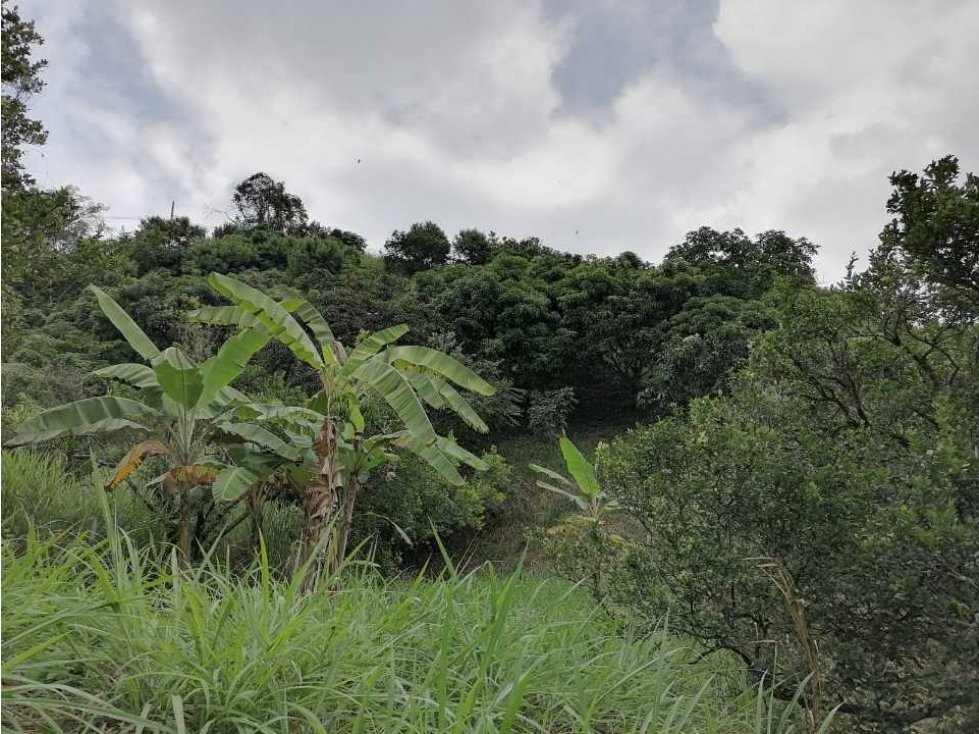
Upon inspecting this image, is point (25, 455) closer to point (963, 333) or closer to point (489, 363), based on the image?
point (963, 333)

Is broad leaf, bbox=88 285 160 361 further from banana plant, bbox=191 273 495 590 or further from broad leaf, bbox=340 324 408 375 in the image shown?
broad leaf, bbox=340 324 408 375

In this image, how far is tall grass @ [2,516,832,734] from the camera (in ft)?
5.16

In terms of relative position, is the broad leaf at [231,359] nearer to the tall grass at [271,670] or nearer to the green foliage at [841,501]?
the tall grass at [271,670]

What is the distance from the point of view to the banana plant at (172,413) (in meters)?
5.27

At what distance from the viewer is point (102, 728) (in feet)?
5.12

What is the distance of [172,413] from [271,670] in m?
4.85

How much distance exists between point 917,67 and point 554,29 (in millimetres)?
2394

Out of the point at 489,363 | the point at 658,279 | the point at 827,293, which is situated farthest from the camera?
the point at 658,279

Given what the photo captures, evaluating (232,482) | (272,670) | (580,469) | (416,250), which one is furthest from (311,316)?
(416,250)

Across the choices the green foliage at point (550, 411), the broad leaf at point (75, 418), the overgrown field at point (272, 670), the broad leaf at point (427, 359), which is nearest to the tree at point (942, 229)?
the overgrown field at point (272, 670)

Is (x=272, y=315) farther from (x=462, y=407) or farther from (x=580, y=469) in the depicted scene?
(x=580, y=469)

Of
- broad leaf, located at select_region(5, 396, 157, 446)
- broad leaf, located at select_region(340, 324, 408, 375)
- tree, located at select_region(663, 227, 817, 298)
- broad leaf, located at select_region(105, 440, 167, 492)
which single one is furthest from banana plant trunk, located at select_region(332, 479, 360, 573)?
tree, located at select_region(663, 227, 817, 298)

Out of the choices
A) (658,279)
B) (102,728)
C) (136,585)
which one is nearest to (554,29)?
(136,585)

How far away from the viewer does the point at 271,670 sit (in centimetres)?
170
